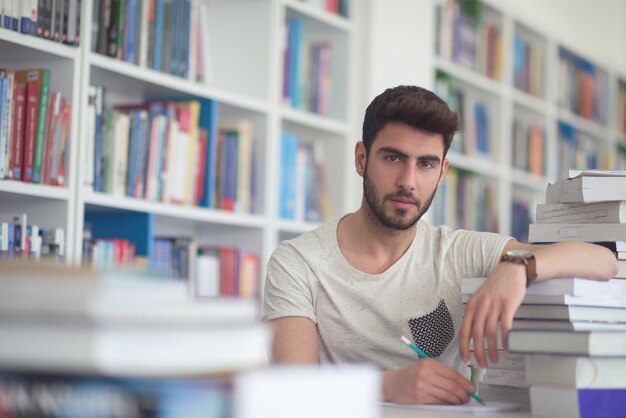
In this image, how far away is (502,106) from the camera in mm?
4781

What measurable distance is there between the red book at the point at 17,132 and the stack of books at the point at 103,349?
6.63 feet

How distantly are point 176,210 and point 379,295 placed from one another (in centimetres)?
124

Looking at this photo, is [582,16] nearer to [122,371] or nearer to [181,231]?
[181,231]

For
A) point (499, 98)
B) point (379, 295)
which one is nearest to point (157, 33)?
point (379, 295)

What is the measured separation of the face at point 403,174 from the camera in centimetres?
200

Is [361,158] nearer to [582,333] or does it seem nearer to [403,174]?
[403,174]

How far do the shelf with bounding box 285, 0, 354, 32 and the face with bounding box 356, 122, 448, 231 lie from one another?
5.33 ft

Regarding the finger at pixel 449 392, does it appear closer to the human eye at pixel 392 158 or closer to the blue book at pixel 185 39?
the human eye at pixel 392 158

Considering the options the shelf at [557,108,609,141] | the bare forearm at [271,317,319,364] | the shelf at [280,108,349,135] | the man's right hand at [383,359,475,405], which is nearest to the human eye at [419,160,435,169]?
the bare forearm at [271,317,319,364]

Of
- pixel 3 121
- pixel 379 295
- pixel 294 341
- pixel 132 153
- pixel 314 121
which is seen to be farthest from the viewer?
pixel 314 121

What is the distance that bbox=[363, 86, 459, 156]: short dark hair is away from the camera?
6.47ft

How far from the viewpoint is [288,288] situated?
6.46 ft

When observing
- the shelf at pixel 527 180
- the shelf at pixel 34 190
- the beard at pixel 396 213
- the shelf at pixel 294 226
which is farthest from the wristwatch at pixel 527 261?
the shelf at pixel 527 180

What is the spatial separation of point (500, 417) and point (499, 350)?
0.57ft
